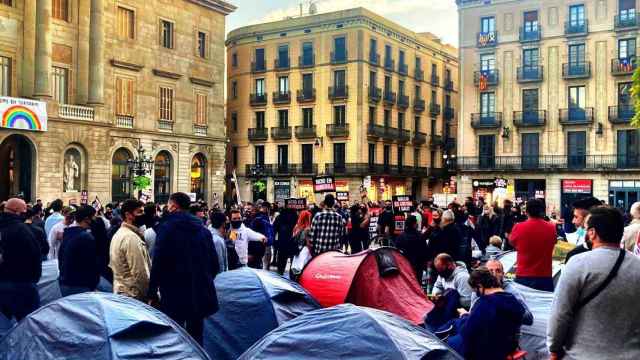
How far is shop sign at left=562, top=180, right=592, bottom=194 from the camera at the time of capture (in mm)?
45075

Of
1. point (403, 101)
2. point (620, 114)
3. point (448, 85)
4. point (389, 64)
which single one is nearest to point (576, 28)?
point (620, 114)

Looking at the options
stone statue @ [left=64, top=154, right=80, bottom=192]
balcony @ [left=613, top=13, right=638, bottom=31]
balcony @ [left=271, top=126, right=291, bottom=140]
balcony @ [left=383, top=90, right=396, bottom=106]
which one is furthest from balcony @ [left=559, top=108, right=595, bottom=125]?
stone statue @ [left=64, top=154, right=80, bottom=192]

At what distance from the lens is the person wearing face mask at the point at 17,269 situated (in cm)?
806

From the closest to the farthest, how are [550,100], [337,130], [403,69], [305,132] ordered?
[550,100] → [337,130] → [305,132] → [403,69]

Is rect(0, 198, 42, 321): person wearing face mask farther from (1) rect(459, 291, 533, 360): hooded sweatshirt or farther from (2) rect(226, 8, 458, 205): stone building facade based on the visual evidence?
(2) rect(226, 8, 458, 205): stone building facade

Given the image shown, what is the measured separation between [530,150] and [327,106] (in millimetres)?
16206

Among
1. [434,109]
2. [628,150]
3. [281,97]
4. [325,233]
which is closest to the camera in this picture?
[325,233]

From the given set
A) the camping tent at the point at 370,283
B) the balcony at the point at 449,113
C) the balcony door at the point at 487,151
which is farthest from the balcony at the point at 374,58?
the camping tent at the point at 370,283

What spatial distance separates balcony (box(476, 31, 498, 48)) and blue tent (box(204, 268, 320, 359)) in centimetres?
4331

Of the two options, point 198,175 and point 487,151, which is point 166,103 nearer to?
point 198,175

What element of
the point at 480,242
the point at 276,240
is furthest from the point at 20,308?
the point at 480,242

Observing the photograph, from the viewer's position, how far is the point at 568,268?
445cm

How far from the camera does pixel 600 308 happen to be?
14.3 ft

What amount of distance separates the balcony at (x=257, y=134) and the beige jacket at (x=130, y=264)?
49.3 metres
